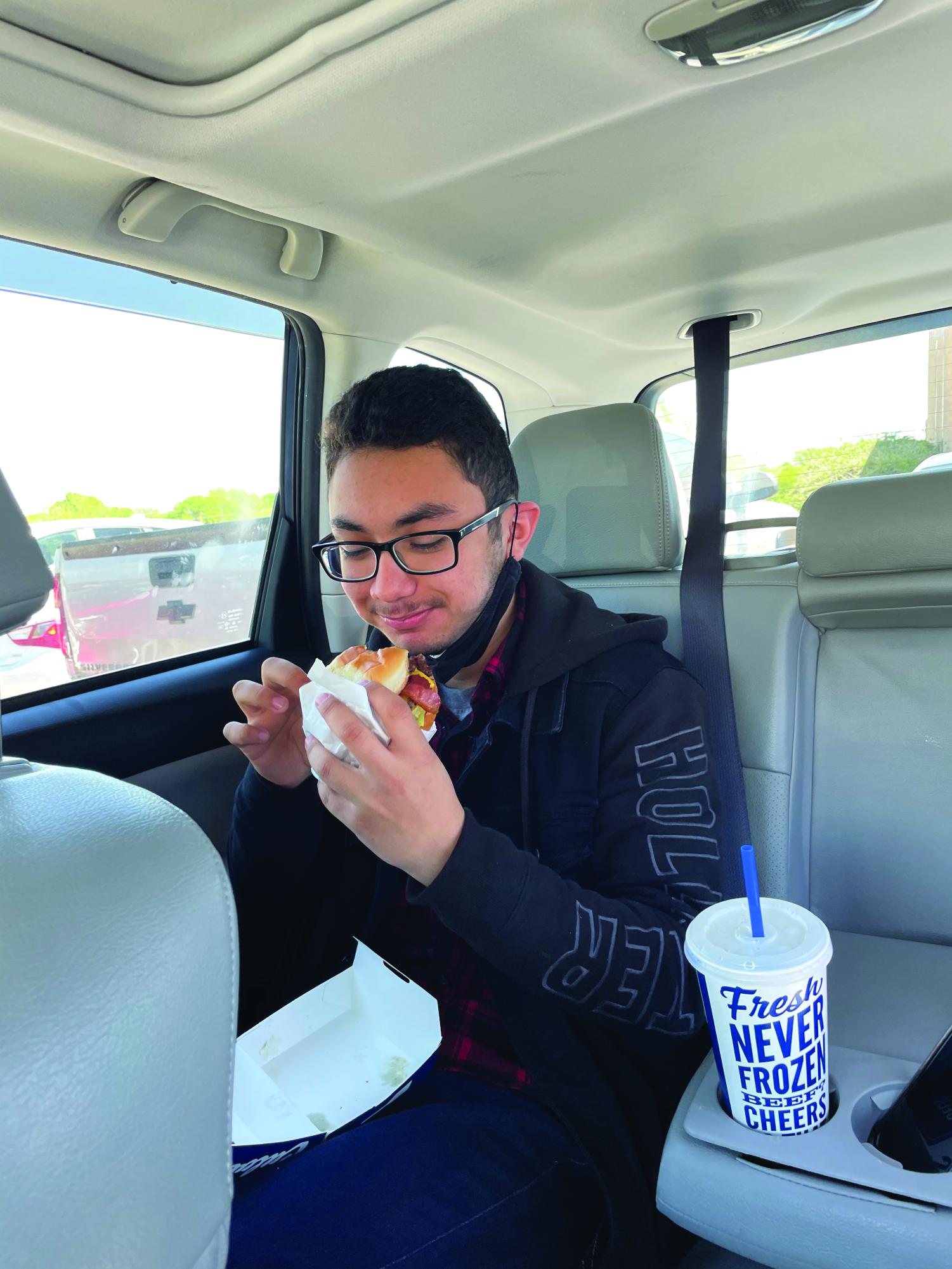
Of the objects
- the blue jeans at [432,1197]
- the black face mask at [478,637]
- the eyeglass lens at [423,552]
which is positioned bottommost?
the blue jeans at [432,1197]

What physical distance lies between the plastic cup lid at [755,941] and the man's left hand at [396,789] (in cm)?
34

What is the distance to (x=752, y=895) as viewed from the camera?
1.02 m

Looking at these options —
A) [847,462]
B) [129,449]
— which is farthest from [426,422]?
[847,462]

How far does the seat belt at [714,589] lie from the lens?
68.8 inches

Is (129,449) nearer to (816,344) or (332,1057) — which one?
(332,1057)

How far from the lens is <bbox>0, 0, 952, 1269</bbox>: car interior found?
625 mm

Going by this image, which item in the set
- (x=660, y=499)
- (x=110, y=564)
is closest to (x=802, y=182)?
(x=660, y=499)

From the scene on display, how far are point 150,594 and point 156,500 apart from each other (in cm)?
23

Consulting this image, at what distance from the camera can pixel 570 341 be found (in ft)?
8.57

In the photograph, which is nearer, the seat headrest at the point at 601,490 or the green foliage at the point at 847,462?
the seat headrest at the point at 601,490

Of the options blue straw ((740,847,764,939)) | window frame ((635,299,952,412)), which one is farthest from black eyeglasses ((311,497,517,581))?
window frame ((635,299,952,412))

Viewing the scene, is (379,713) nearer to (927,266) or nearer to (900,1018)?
(900,1018)

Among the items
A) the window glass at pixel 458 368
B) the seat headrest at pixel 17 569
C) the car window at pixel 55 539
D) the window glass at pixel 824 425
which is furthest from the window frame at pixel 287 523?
the seat headrest at pixel 17 569

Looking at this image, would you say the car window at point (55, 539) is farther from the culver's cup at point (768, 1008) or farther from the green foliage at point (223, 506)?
the culver's cup at point (768, 1008)
